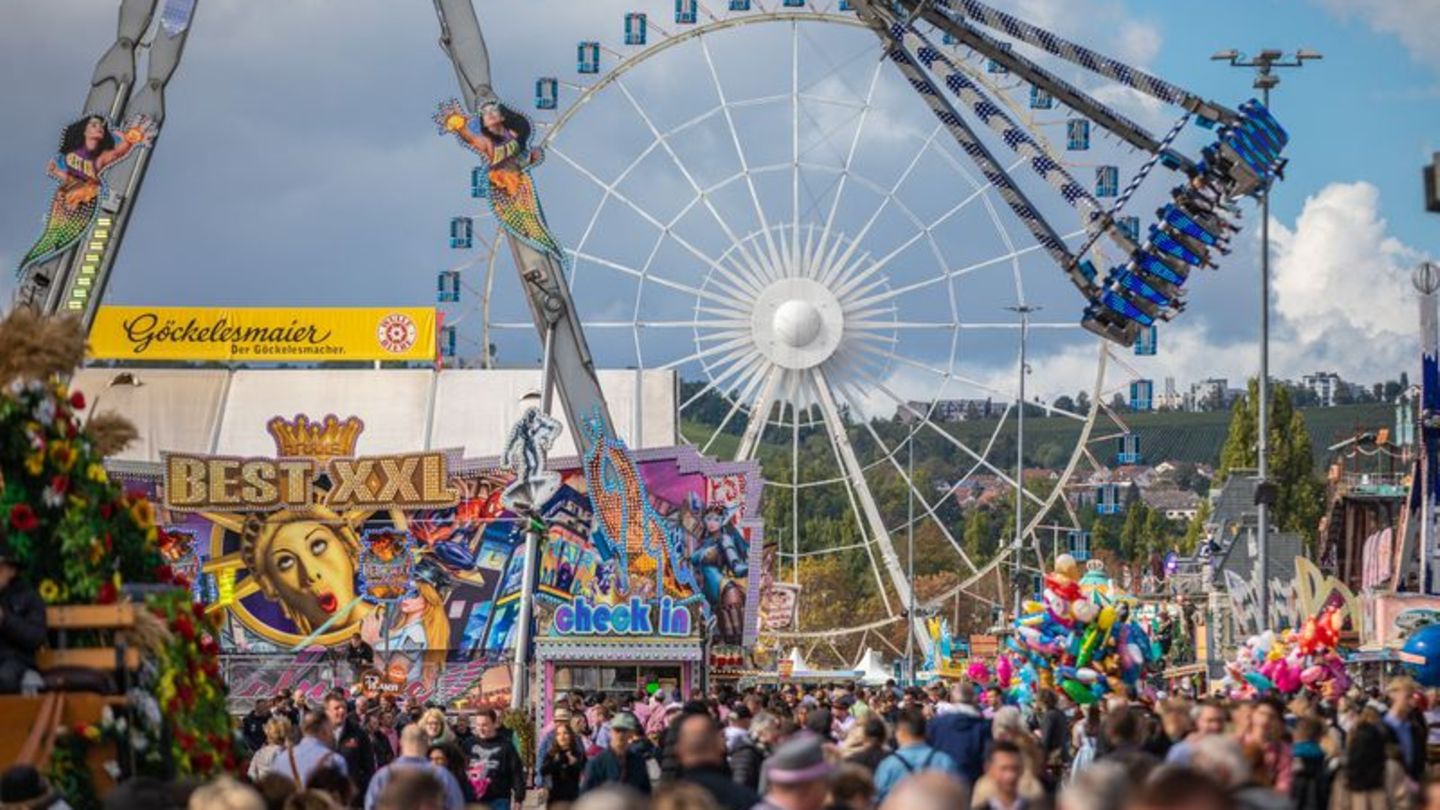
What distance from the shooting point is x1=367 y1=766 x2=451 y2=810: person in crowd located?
993cm

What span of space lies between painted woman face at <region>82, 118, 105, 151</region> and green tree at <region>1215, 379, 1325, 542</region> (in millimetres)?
72186

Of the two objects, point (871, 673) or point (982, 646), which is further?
point (982, 646)

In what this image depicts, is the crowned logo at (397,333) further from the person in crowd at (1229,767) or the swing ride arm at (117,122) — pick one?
the person in crowd at (1229,767)

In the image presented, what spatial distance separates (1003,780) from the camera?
42.4 ft

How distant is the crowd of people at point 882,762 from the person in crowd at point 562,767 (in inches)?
0.7

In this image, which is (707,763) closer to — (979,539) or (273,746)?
(273,746)

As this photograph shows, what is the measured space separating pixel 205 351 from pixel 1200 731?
85.6 meters

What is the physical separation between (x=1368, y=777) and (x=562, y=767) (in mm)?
8911

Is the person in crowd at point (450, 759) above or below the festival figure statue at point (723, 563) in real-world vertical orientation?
below

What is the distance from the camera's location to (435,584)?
237 feet

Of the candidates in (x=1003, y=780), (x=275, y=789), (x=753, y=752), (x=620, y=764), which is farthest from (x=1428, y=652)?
(x=275, y=789)

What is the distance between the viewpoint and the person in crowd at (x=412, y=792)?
993 centimetres

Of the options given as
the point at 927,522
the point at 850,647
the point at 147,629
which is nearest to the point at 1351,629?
the point at 147,629

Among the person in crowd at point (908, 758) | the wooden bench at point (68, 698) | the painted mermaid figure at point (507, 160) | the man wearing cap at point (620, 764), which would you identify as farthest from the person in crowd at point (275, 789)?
the painted mermaid figure at point (507, 160)
